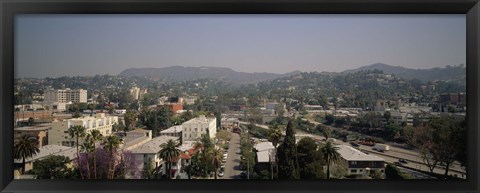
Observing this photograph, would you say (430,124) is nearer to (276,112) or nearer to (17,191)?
(276,112)

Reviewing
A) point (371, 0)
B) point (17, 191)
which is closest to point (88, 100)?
point (17, 191)

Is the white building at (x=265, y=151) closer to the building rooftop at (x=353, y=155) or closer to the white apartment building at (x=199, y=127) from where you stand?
the white apartment building at (x=199, y=127)

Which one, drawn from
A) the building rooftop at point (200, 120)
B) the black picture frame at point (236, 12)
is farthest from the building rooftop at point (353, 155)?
the building rooftop at point (200, 120)

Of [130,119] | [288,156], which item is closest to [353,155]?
[288,156]

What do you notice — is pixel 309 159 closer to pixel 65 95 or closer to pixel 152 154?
pixel 152 154

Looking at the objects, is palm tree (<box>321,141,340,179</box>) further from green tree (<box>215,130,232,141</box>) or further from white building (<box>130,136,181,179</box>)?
white building (<box>130,136,181,179</box>)

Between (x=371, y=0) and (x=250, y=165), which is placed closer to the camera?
(x=371, y=0)
